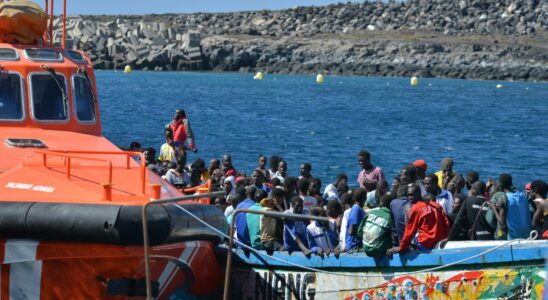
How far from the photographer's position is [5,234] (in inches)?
435

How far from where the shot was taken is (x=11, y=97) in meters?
13.3

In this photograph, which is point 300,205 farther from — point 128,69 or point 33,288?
point 128,69

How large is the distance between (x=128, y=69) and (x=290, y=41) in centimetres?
2635

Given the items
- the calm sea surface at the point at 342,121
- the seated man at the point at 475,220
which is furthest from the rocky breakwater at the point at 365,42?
the seated man at the point at 475,220

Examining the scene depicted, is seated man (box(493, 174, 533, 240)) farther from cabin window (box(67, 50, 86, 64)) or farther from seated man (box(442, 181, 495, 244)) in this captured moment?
cabin window (box(67, 50, 86, 64))

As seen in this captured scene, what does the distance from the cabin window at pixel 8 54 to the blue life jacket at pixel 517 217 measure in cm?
591

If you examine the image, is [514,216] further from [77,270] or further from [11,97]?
[11,97]

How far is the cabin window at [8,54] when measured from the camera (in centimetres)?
1345

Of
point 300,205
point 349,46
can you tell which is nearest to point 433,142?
point 300,205

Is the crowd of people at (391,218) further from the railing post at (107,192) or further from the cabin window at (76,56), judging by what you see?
the cabin window at (76,56)

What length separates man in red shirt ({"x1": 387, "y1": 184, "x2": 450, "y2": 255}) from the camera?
1206 cm

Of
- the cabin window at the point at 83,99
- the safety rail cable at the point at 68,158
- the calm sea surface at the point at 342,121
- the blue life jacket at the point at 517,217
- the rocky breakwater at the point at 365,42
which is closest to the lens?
the safety rail cable at the point at 68,158

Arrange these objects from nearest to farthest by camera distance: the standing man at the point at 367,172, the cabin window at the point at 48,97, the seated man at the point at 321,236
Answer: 1. the seated man at the point at 321,236
2. the cabin window at the point at 48,97
3. the standing man at the point at 367,172

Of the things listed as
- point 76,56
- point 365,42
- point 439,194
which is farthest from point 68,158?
point 365,42
